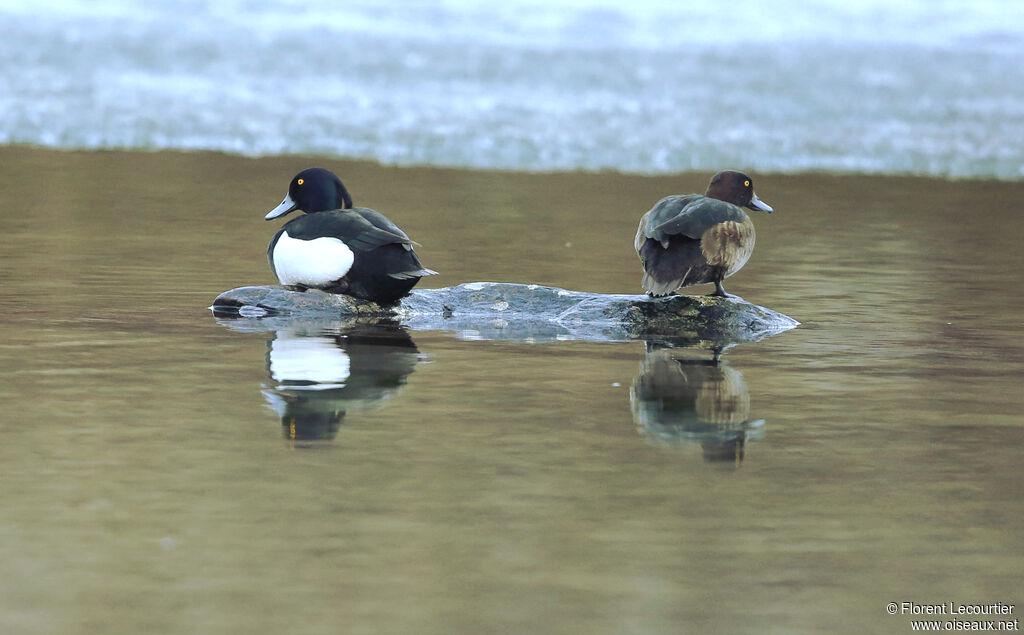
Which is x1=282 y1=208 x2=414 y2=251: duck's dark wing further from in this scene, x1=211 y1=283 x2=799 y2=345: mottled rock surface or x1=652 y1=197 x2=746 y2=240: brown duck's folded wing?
x1=652 y1=197 x2=746 y2=240: brown duck's folded wing

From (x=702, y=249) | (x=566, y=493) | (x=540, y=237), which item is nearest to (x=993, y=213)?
(x=540, y=237)

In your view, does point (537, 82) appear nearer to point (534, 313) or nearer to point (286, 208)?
point (286, 208)

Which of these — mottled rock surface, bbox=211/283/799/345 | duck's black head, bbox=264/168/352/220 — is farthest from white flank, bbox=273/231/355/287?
duck's black head, bbox=264/168/352/220

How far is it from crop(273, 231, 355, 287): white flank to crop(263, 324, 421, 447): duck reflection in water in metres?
0.42

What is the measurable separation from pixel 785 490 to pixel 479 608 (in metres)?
1.43

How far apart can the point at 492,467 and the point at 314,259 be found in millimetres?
3458

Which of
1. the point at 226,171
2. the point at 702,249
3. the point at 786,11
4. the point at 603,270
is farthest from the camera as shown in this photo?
the point at 786,11

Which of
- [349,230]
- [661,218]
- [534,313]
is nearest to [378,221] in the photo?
[349,230]

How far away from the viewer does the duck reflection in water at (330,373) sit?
5.65m

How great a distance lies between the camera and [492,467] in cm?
502

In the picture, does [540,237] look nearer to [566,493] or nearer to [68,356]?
[68,356]

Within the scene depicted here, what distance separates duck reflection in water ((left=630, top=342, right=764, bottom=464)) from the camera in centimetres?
550

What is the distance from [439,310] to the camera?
8.55 m

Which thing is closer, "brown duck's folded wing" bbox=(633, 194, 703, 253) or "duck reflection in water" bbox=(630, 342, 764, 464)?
"duck reflection in water" bbox=(630, 342, 764, 464)
